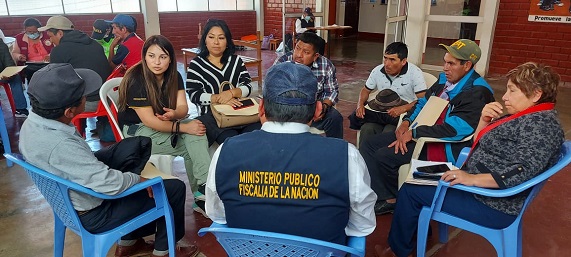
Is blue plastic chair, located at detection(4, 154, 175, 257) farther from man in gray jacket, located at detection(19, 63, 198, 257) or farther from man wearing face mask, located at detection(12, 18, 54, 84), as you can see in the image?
man wearing face mask, located at detection(12, 18, 54, 84)

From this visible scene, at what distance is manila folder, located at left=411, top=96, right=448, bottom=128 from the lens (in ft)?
8.19

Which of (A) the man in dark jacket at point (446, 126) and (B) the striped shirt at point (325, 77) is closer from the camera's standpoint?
(A) the man in dark jacket at point (446, 126)

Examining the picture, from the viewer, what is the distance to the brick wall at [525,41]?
19.9ft

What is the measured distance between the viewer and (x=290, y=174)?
Answer: 121 cm

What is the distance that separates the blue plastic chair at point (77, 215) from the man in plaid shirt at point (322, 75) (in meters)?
1.37

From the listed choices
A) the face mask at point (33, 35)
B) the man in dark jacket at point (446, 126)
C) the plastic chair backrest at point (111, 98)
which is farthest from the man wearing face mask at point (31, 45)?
the man in dark jacket at point (446, 126)

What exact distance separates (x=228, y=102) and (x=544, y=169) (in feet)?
5.81

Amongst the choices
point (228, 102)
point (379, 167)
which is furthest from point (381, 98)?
point (228, 102)

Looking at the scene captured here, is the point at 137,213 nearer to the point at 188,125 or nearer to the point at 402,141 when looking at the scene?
the point at 188,125

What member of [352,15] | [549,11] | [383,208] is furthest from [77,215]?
[352,15]

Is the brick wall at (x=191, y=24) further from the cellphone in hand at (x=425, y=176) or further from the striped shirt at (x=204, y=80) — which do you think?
the cellphone in hand at (x=425, y=176)

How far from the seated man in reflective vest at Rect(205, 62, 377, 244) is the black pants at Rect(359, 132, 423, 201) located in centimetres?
122

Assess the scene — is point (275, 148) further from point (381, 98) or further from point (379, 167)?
point (381, 98)

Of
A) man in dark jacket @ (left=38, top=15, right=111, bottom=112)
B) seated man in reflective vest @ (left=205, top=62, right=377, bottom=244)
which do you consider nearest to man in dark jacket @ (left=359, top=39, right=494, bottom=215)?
seated man in reflective vest @ (left=205, top=62, right=377, bottom=244)
